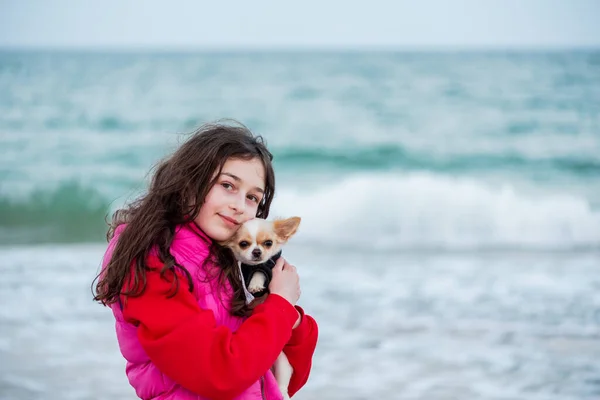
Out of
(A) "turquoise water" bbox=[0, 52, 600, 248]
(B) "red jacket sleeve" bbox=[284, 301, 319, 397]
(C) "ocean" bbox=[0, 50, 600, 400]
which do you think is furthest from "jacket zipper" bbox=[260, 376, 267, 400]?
(A) "turquoise water" bbox=[0, 52, 600, 248]

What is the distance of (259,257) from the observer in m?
1.97

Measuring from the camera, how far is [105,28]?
17422 mm

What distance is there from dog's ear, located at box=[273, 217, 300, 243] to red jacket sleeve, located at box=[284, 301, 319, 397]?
365 mm

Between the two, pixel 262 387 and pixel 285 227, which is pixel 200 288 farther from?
pixel 285 227

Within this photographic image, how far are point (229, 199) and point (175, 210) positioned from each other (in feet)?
0.43

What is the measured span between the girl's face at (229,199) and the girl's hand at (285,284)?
152 millimetres

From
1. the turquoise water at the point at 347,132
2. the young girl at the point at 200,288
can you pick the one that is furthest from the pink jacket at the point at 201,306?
the turquoise water at the point at 347,132

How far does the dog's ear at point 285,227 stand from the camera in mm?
2186

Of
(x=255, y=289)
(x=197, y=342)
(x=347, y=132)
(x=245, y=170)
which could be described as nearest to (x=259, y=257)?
(x=255, y=289)

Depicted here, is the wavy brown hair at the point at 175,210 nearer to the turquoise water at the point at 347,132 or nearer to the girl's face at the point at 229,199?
the girl's face at the point at 229,199

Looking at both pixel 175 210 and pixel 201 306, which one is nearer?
pixel 201 306

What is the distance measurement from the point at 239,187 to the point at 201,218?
12 cm

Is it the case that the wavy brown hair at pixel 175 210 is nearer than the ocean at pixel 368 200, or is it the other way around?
the wavy brown hair at pixel 175 210

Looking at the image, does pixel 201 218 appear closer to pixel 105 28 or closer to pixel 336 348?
pixel 336 348
